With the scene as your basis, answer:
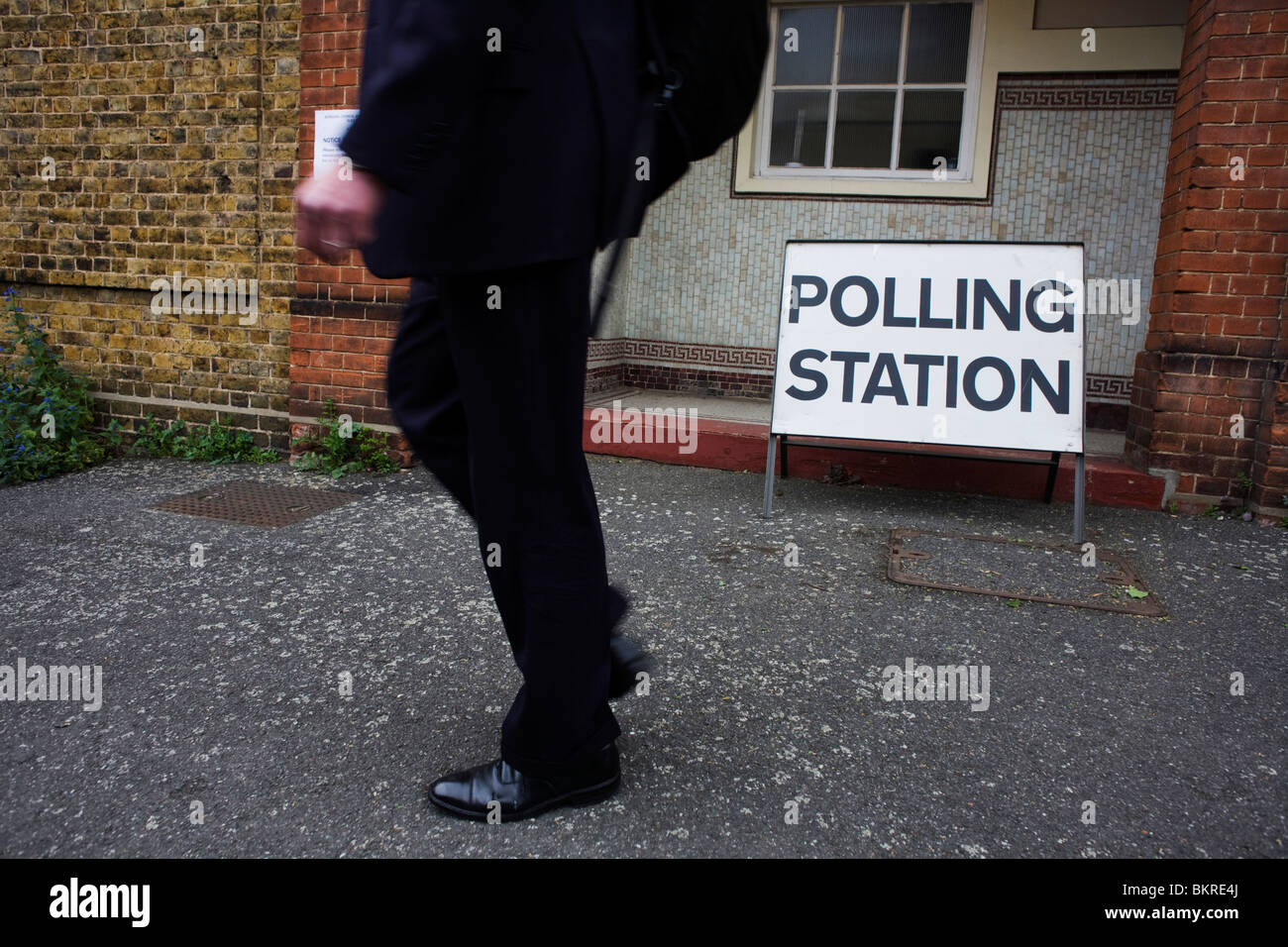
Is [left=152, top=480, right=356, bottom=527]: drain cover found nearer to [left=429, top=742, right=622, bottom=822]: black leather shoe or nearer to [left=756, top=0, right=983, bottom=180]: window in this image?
[left=429, top=742, right=622, bottom=822]: black leather shoe

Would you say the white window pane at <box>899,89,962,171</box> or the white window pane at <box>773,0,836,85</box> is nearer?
the white window pane at <box>899,89,962,171</box>

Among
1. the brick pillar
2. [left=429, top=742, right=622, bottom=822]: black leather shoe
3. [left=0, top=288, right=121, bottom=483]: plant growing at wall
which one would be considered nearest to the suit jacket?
[left=429, top=742, right=622, bottom=822]: black leather shoe

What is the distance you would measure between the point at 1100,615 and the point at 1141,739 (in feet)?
2.96

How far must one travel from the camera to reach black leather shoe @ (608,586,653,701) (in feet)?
6.39

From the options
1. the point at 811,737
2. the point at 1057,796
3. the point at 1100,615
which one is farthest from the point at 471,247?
the point at 1100,615

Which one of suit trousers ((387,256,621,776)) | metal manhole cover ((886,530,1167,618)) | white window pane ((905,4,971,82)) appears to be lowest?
metal manhole cover ((886,530,1167,618))

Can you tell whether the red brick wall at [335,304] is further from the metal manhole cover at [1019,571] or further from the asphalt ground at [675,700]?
the metal manhole cover at [1019,571]

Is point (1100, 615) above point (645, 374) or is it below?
below

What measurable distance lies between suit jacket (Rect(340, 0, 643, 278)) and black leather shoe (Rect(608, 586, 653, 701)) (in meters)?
0.77

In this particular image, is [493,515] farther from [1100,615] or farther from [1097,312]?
[1097,312]

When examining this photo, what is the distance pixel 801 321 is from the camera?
14.4 ft

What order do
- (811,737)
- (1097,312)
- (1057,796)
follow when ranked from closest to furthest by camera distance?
(1057,796)
(811,737)
(1097,312)

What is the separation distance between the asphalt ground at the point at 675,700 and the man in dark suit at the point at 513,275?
0.92 ft

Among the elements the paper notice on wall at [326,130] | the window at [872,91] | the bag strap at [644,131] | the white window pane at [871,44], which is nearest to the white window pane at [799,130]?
the window at [872,91]
